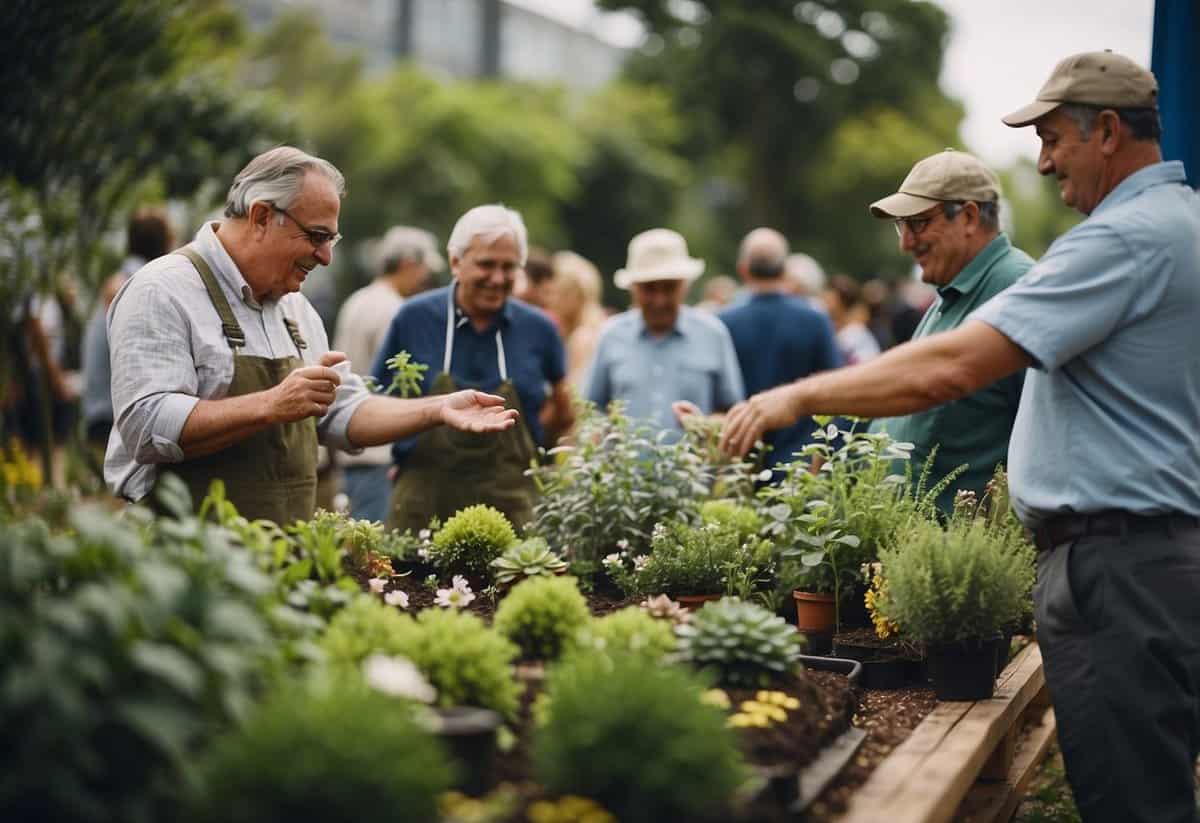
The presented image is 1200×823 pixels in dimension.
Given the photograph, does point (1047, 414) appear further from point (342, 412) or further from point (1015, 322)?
point (342, 412)

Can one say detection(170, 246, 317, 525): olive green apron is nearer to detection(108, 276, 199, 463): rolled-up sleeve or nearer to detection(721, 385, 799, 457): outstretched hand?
detection(108, 276, 199, 463): rolled-up sleeve

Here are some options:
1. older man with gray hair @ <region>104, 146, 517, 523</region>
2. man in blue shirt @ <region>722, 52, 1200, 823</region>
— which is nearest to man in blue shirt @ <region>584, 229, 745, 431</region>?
older man with gray hair @ <region>104, 146, 517, 523</region>

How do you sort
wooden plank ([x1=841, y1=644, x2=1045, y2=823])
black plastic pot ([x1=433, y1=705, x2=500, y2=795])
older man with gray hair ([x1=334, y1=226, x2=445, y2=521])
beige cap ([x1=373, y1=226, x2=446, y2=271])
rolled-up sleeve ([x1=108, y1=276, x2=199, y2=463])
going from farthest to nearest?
1. beige cap ([x1=373, y1=226, x2=446, y2=271])
2. older man with gray hair ([x1=334, y1=226, x2=445, y2=521])
3. rolled-up sleeve ([x1=108, y1=276, x2=199, y2=463])
4. wooden plank ([x1=841, y1=644, x2=1045, y2=823])
5. black plastic pot ([x1=433, y1=705, x2=500, y2=795])

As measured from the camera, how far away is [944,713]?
124 inches

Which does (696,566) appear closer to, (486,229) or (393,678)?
(486,229)

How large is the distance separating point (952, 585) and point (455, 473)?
220 cm

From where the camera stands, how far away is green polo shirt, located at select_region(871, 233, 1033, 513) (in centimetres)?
376

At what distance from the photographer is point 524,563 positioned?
141 inches

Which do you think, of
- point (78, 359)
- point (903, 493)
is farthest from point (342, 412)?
point (78, 359)

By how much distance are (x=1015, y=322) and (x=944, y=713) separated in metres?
1.07

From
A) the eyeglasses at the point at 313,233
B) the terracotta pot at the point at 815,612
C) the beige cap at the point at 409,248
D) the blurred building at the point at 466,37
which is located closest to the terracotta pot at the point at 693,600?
the terracotta pot at the point at 815,612

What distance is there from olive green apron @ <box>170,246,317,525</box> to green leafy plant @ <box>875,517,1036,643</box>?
159 cm

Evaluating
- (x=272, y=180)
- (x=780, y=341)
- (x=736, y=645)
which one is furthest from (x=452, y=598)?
(x=780, y=341)

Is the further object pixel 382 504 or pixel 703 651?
pixel 382 504
